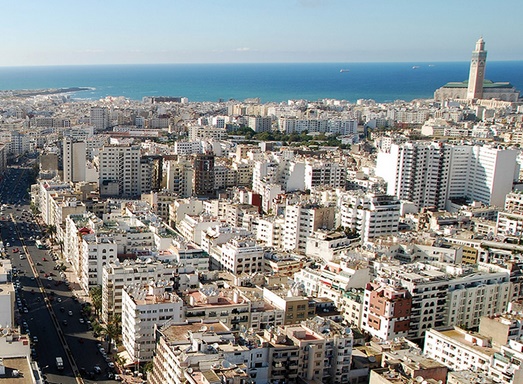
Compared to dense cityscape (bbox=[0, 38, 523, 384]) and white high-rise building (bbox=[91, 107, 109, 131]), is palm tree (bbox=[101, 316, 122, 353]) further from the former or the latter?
white high-rise building (bbox=[91, 107, 109, 131])

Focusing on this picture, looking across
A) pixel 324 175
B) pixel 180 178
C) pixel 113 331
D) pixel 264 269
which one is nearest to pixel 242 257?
pixel 264 269

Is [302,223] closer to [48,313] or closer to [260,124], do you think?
[48,313]

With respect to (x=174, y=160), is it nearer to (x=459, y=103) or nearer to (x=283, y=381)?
(x=283, y=381)

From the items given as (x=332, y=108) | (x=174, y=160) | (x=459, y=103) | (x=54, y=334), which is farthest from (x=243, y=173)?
(x=459, y=103)

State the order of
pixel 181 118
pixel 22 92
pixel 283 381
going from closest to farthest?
1. pixel 283 381
2. pixel 181 118
3. pixel 22 92

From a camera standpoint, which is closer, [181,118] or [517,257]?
[517,257]

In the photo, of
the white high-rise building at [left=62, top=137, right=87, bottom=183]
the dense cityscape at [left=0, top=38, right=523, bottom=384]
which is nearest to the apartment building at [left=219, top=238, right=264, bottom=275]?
the dense cityscape at [left=0, top=38, right=523, bottom=384]
